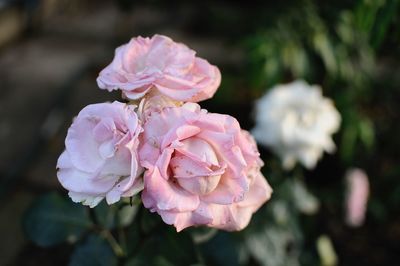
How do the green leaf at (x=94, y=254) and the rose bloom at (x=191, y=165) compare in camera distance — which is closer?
the rose bloom at (x=191, y=165)

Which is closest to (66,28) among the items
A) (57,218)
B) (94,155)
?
(57,218)

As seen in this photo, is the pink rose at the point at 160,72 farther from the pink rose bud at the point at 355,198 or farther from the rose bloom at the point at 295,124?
the pink rose bud at the point at 355,198

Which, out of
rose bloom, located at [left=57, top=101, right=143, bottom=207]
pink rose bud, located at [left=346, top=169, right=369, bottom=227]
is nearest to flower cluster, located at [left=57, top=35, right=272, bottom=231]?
rose bloom, located at [left=57, top=101, right=143, bottom=207]

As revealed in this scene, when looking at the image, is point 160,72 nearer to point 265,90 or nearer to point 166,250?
point 166,250

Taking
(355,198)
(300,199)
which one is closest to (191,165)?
(300,199)

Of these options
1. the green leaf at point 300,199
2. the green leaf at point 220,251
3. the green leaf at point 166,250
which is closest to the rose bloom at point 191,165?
the green leaf at point 166,250

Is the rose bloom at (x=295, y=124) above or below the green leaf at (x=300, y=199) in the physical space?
above

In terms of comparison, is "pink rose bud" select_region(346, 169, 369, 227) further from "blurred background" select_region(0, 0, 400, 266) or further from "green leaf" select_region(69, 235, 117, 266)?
"green leaf" select_region(69, 235, 117, 266)
